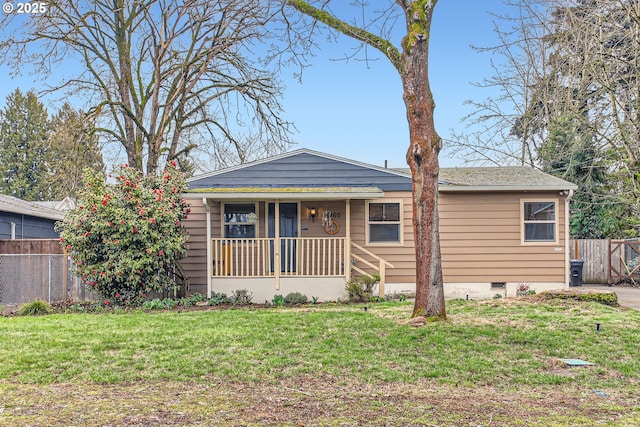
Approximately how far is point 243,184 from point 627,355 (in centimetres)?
876

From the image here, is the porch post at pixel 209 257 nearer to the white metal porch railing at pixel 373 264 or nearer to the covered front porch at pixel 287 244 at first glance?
the covered front porch at pixel 287 244

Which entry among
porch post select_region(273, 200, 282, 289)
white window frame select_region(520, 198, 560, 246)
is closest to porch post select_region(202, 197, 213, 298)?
porch post select_region(273, 200, 282, 289)

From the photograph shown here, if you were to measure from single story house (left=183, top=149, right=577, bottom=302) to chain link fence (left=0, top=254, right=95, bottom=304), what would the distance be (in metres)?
2.72

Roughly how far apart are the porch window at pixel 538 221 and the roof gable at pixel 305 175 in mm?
2864

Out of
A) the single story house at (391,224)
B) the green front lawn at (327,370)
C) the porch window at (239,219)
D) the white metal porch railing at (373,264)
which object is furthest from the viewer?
the porch window at (239,219)

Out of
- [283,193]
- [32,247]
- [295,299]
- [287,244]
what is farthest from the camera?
[32,247]

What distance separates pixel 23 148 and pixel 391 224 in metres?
34.1

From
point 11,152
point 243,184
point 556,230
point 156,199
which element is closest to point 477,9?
point 556,230

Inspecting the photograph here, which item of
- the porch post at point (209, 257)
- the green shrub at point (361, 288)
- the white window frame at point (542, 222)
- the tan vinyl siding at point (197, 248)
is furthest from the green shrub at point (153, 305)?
the white window frame at point (542, 222)

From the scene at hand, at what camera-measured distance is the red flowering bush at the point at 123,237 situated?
11219 mm

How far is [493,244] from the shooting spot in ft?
42.5

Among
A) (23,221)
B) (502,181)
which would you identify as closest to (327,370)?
(502,181)

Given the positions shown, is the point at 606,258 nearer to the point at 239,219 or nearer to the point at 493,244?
the point at 493,244

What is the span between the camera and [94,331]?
8.11 metres
